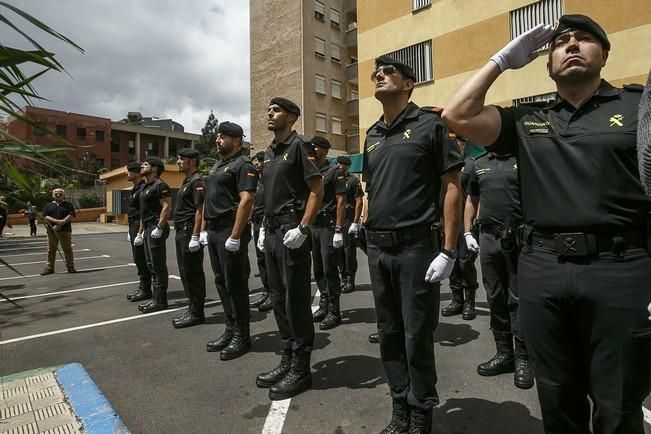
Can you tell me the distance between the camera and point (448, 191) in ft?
7.55

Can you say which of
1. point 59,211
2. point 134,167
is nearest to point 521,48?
point 134,167

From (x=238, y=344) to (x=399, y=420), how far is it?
1844mm

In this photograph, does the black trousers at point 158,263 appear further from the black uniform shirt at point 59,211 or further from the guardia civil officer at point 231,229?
the black uniform shirt at point 59,211

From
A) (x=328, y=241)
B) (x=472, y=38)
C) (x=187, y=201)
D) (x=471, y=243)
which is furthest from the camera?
(x=472, y=38)

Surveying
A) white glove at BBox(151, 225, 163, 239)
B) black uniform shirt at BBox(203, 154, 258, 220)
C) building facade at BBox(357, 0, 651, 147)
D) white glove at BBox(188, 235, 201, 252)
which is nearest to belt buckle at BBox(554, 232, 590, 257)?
black uniform shirt at BBox(203, 154, 258, 220)

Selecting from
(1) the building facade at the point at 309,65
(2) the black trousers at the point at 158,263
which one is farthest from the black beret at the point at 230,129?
(1) the building facade at the point at 309,65

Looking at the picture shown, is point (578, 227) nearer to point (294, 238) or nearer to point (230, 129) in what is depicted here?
point (294, 238)

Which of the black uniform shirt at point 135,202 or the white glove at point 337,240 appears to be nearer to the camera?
the white glove at point 337,240

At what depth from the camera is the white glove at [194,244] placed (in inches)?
170

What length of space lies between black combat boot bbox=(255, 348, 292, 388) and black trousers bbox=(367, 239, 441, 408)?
1009 mm

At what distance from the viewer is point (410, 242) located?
2242mm

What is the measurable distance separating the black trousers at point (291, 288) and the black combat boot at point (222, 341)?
3.06 feet

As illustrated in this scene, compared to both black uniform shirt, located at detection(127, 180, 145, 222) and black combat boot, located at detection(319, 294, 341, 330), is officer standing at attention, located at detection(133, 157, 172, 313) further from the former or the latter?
black combat boot, located at detection(319, 294, 341, 330)

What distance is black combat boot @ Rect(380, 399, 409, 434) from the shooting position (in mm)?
2193
